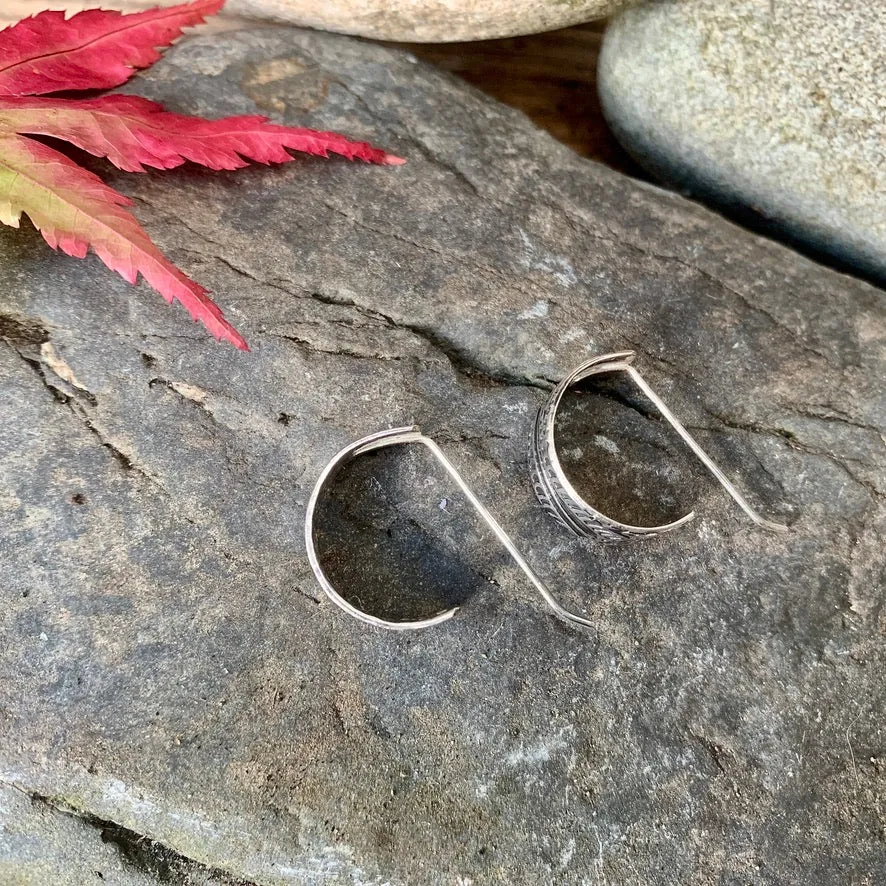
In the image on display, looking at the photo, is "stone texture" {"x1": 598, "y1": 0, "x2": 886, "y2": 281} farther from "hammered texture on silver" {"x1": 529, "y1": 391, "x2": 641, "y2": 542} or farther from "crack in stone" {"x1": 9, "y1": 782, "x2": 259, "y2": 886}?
"crack in stone" {"x1": 9, "y1": 782, "x2": 259, "y2": 886}

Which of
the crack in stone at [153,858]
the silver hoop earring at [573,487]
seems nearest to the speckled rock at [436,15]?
the silver hoop earring at [573,487]

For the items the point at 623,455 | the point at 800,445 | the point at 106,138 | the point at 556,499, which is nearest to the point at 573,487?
the point at 556,499

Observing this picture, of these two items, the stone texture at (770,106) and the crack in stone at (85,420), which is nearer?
the crack in stone at (85,420)

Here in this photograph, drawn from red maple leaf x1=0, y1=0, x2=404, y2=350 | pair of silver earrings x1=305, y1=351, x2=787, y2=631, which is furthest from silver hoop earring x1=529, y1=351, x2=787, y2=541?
red maple leaf x1=0, y1=0, x2=404, y2=350

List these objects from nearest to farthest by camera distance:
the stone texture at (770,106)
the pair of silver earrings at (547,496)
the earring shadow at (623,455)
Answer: the pair of silver earrings at (547,496), the earring shadow at (623,455), the stone texture at (770,106)

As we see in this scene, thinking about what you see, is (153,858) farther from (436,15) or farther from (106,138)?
(436,15)

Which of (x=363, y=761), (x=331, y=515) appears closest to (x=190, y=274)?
(x=331, y=515)

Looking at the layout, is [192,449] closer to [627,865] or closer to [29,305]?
[29,305]

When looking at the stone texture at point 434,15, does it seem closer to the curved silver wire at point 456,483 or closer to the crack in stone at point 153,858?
the curved silver wire at point 456,483
